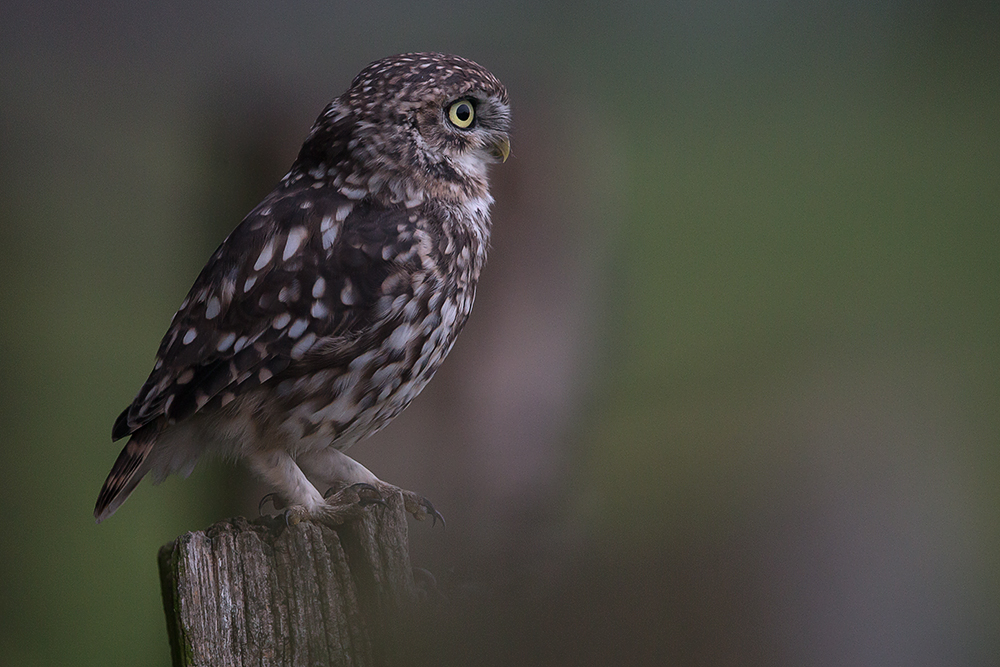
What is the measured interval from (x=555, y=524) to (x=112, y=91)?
1456 mm

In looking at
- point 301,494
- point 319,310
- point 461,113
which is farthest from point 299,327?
point 461,113

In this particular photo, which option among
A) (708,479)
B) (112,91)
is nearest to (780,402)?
(708,479)

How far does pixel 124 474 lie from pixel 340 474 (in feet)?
1.08

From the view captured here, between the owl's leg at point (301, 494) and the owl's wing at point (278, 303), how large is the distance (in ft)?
0.44

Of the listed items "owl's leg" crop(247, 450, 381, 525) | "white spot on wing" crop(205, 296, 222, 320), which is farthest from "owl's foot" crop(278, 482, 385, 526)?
"white spot on wing" crop(205, 296, 222, 320)

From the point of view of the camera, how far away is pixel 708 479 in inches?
74.0

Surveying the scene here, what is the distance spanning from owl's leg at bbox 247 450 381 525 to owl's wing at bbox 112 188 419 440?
0.13 meters

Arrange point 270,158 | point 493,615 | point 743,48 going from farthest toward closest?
point 743,48, point 270,158, point 493,615

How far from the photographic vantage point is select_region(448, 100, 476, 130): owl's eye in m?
0.95

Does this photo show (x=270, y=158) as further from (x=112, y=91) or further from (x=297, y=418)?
(x=297, y=418)

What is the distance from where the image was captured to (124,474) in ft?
3.01

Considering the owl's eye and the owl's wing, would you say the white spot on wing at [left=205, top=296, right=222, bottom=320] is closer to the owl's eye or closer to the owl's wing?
the owl's wing

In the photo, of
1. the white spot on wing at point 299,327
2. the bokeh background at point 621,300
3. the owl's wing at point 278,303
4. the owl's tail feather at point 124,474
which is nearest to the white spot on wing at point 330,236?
the owl's wing at point 278,303

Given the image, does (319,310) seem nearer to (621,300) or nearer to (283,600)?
(283,600)
